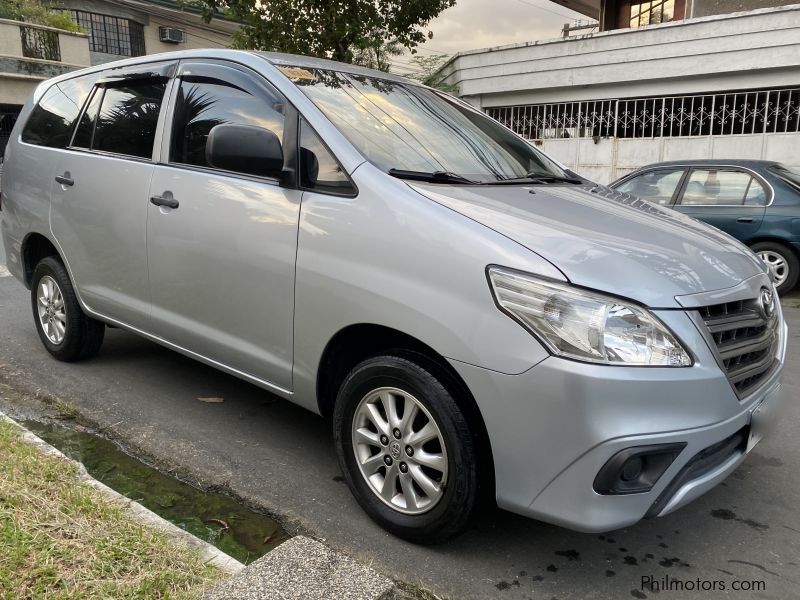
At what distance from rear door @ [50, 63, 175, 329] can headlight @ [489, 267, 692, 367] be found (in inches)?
91.3

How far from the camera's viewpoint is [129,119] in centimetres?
389

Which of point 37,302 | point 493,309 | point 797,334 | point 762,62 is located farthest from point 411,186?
point 762,62

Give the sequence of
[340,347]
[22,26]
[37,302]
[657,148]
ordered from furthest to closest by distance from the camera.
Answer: [22,26] → [657,148] → [37,302] → [340,347]

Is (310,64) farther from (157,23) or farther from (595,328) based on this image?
(157,23)

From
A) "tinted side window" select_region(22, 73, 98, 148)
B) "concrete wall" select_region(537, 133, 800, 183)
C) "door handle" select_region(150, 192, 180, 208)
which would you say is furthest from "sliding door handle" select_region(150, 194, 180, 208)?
"concrete wall" select_region(537, 133, 800, 183)

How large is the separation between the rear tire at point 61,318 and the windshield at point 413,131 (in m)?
2.26

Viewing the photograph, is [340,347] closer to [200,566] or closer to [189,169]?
[200,566]

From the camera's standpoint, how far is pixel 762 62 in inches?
431

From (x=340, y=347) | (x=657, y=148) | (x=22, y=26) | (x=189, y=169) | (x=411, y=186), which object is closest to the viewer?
(x=411, y=186)

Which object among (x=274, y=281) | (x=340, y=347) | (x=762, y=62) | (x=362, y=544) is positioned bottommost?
(x=362, y=544)

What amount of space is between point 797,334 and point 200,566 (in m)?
5.32

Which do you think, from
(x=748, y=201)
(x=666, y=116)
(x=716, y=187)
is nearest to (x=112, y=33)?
(x=666, y=116)

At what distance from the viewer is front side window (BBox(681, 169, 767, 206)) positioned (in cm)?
731

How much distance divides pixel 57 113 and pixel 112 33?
78.9 ft
